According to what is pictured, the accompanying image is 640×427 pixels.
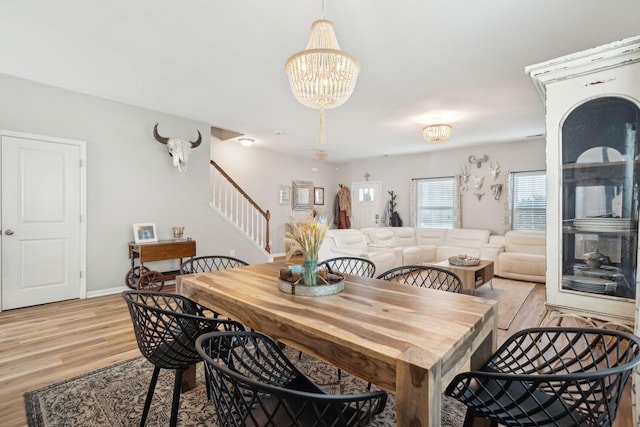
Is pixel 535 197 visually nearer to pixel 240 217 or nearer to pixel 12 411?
pixel 240 217

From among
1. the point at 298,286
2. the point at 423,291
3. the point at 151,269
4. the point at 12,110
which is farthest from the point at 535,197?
the point at 12,110

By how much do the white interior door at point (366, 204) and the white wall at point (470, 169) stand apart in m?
0.23

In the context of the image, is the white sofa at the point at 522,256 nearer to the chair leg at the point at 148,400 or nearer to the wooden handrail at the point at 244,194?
the wooden handrail at the point at 244,194

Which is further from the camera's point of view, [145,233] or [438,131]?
[438,131]

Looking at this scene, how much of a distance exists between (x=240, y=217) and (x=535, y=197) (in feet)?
19.8

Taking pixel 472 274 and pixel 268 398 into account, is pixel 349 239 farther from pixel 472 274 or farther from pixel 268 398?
pixel 268 398

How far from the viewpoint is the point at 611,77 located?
1.69 metres

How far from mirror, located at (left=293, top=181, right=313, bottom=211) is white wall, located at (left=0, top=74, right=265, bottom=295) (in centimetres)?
337

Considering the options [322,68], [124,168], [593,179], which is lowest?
[593,179]

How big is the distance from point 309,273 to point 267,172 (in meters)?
6.09

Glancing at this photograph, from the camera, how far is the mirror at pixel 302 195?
811 cm

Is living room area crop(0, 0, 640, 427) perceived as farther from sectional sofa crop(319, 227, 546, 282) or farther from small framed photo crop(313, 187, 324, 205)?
small framed photo crop(313, 187, 324, 205)

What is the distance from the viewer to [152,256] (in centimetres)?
402

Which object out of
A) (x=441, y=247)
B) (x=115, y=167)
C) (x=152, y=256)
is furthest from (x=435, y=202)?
(x=115, y=167)
